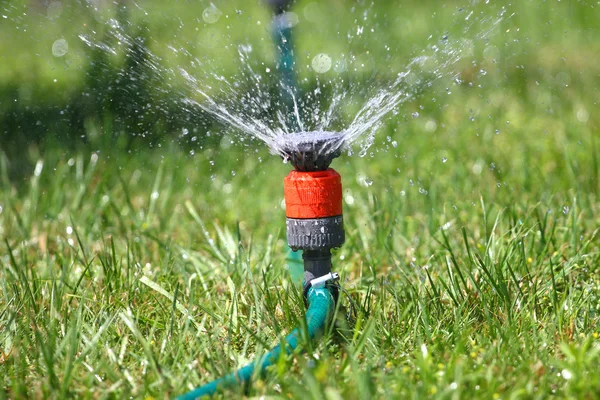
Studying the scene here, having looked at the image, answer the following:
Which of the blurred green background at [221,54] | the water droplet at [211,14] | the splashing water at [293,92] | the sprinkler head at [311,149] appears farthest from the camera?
the water droplet at [211,14]

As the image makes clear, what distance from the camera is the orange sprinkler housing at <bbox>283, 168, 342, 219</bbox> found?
1.65 meters

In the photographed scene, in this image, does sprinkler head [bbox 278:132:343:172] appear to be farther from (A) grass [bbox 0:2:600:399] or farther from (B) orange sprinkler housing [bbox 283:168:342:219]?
(A) grass [bbox 0:2:600:399]

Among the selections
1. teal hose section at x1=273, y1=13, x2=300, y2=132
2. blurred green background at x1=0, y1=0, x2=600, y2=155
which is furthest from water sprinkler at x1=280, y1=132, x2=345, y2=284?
blurred green background at x1=0, y1=0, x2=600, y2=155

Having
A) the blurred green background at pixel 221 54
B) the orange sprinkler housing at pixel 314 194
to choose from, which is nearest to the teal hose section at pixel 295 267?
the orange sprinkler housing at pixel 314 194

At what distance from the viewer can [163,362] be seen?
161cm

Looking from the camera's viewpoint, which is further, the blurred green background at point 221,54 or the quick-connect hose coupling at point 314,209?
the blurred green background at point 221,54

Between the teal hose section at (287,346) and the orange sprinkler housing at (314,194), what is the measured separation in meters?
0.18

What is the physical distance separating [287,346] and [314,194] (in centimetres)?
33

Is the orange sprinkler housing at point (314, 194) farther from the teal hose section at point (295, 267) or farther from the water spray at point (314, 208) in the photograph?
the teal hose section at point (295, 267)

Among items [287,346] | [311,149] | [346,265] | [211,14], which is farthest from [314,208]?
[211,14]

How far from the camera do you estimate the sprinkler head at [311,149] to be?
1652 millimetres

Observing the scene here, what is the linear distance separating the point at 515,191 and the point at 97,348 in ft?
5.14

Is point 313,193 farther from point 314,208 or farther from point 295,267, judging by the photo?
point 295,267

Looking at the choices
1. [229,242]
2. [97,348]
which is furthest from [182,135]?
[97,348]
